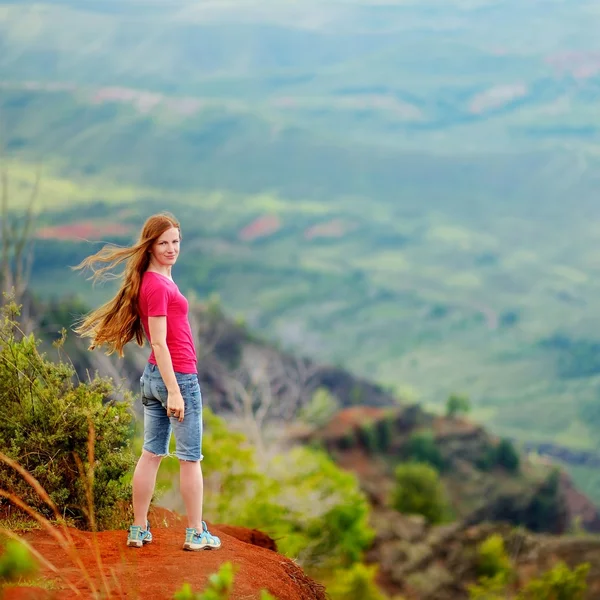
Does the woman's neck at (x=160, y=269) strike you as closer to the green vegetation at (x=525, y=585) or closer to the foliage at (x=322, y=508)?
the foliage at (x=322, y=508)

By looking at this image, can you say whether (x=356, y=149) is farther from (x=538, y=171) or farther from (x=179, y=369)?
(x=179, y=369)

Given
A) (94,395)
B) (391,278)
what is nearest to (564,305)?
(391,278)

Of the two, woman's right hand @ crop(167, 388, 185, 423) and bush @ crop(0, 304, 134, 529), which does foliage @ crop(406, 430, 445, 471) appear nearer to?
bush @ crop(0, 304, 134, 529)

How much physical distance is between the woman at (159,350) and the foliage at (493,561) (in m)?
28.6

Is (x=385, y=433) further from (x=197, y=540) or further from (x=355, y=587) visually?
(x=197, y=540)

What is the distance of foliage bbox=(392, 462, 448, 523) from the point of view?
44.2 meters

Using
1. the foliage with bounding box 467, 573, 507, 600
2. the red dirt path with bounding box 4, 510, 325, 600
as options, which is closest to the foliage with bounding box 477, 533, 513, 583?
the foliage with bounding box 467, 573, 507, 600

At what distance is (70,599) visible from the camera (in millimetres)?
4125

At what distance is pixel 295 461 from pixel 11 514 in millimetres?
23908

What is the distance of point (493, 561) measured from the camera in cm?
3291

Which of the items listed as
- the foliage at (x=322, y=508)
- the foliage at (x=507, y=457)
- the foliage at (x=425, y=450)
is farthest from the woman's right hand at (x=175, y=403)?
the foliage at (x=507, y=457)

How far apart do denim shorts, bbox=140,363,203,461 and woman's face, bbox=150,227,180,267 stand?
55 cm

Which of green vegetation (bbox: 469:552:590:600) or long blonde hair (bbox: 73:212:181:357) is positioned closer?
long blonde hair (bbox: 73:212:181:357)

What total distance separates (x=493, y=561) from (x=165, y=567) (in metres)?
30.0
